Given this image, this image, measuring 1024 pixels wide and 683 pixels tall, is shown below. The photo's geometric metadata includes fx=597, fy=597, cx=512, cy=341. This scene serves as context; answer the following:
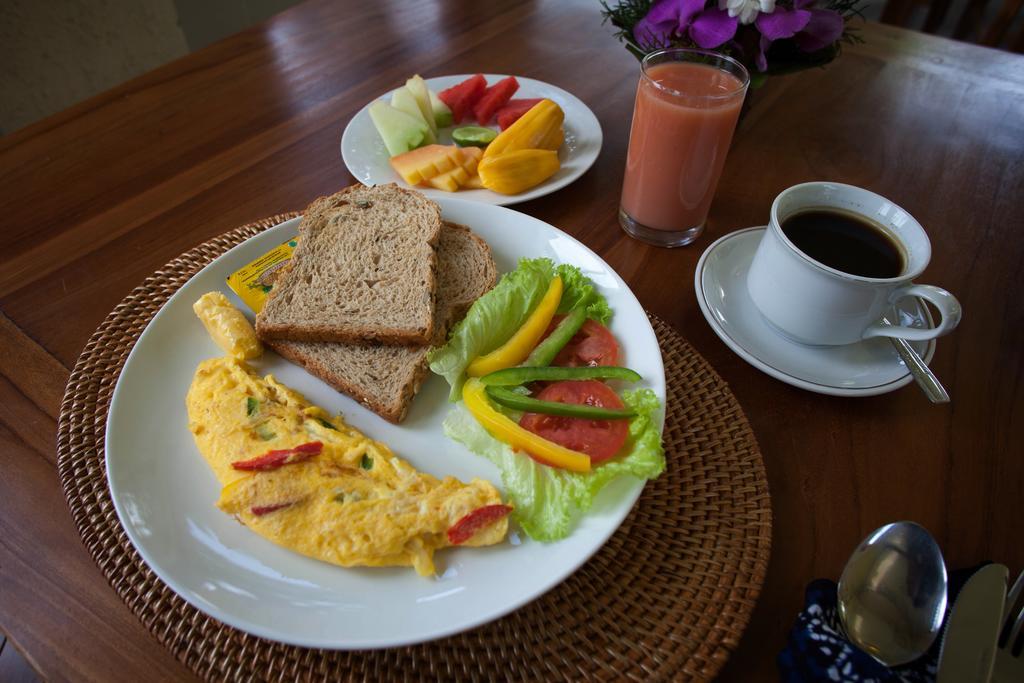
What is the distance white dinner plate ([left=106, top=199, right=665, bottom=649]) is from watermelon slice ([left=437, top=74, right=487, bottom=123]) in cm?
112

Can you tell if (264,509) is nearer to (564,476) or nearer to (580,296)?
(564,476)

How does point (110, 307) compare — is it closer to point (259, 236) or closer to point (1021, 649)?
point (259, 236)

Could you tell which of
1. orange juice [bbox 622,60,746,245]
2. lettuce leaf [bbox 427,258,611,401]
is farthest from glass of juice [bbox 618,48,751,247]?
lettuce leaf [bbox 427,258,611,401]

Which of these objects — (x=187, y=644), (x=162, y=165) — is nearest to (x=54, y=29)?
(x=162, y=165)

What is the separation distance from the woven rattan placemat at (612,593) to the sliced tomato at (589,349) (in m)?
0.19

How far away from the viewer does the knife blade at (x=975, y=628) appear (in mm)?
886

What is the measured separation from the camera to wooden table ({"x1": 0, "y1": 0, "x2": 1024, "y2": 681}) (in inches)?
43.3

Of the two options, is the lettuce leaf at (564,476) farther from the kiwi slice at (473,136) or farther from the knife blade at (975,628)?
the kiwi slice at (473,136)

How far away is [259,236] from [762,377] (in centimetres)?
129

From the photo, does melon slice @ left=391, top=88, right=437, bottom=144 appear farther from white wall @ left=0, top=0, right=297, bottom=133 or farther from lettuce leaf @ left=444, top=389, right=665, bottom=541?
white wall @ left=0, top=0, right=297, bottom=133

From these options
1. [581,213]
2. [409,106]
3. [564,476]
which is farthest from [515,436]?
[409,106]

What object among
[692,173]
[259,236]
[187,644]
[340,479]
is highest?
Result: [692,173]

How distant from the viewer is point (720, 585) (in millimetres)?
1029

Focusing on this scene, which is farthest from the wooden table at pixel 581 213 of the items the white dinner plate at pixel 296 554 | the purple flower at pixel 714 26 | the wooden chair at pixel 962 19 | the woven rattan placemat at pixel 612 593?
the wooden chair at pixel 962 19
